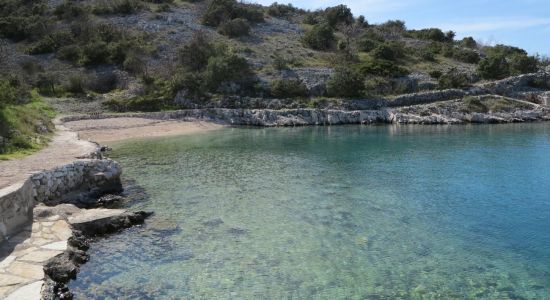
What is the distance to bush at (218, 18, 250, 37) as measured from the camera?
89.7 meters

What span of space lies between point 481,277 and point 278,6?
11187 centimetres

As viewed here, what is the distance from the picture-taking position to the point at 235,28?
294 feet

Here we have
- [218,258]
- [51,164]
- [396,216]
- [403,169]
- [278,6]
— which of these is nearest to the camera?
[218,258]

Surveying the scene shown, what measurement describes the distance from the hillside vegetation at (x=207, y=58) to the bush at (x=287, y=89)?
6.1 inches

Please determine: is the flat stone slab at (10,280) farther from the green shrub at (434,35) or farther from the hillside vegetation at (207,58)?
the green shrub at (434,35)

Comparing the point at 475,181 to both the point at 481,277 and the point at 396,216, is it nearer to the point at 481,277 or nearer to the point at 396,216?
the point at 396,216

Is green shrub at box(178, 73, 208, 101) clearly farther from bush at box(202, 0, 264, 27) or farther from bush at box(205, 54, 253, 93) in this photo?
bush at box(202, 0, 264, 27)

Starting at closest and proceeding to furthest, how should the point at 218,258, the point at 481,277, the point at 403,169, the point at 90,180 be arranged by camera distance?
the point at 481,277 < the point at 218,258 < the point at 90,180 < the point at 403,169

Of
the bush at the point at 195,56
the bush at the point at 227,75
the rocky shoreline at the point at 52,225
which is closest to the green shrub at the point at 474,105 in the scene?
the bush at the point at 227,75

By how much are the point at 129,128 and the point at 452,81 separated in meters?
51.2

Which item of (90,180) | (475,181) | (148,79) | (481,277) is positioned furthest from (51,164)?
(148,79)

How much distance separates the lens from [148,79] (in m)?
67.8

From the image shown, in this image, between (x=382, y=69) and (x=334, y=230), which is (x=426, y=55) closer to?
(x=382, y=69)

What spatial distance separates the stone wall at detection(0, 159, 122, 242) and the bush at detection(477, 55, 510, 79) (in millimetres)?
69729
